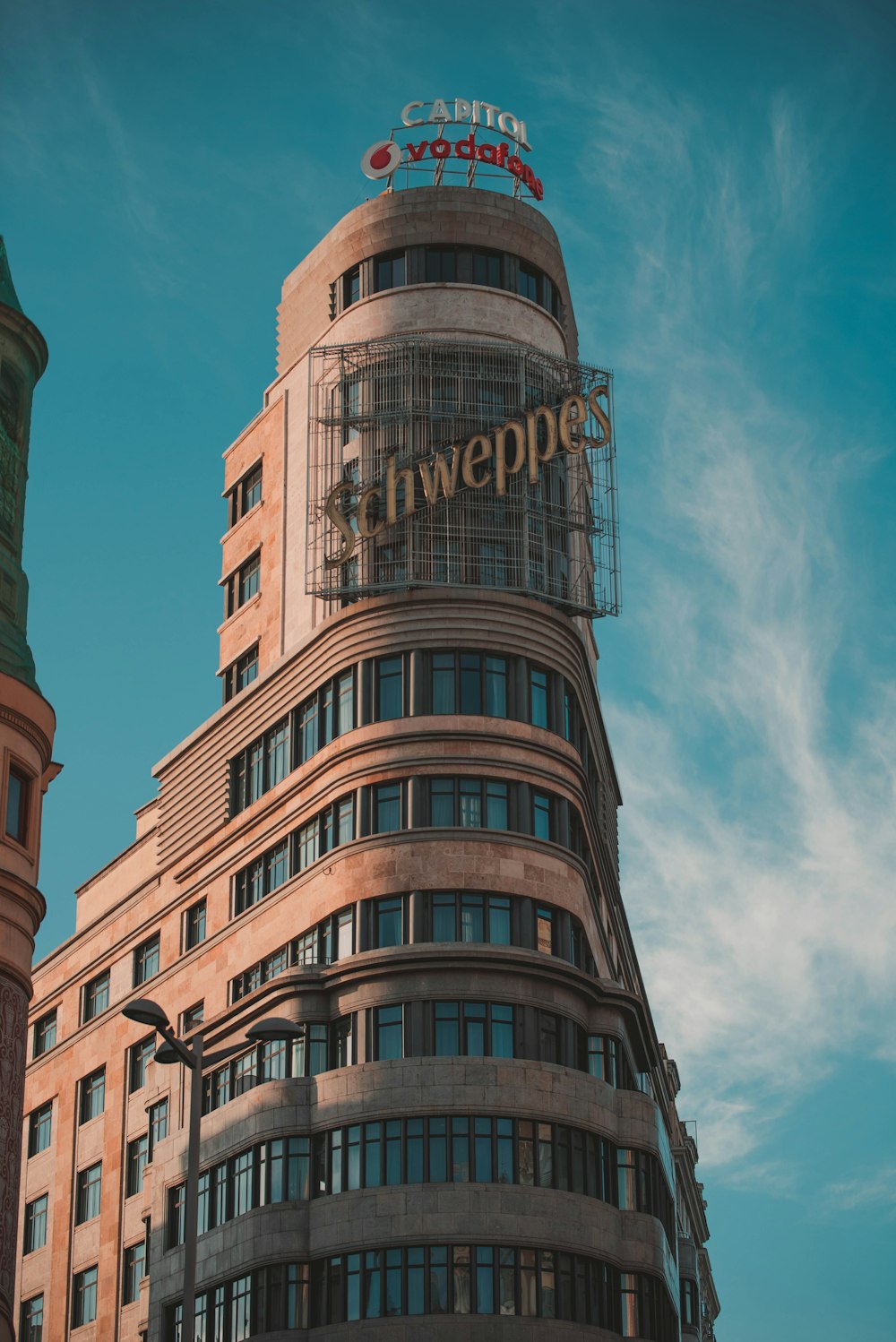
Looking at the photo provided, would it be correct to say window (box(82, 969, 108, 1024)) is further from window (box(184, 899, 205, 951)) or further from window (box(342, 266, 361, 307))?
window (box(342, 266, 361, 307))

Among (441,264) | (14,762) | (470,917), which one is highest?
(441,264)

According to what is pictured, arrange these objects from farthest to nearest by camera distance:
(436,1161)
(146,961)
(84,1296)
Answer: (146,961)
(84,1296)
(436,1161)

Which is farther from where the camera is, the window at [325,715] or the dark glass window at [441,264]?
the dark glass window at [441,264]

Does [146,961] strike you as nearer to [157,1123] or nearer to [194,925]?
[194,925]

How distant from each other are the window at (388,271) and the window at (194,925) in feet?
83.4

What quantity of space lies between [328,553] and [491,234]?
14504 mm

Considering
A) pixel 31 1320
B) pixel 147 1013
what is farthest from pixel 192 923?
pixel 147 1013

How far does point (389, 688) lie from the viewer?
73.9 m

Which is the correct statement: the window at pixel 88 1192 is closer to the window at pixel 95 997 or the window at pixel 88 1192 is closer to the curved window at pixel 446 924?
the window at pixel 95 997

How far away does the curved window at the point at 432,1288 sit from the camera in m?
63.0

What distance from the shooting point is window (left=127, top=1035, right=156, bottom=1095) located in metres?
83.8

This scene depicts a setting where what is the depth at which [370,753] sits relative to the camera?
239ft

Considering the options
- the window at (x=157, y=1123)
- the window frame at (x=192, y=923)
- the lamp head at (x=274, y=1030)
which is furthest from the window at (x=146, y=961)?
the lamp head at (x=274, y=1030)

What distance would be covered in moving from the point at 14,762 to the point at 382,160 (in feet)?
118
